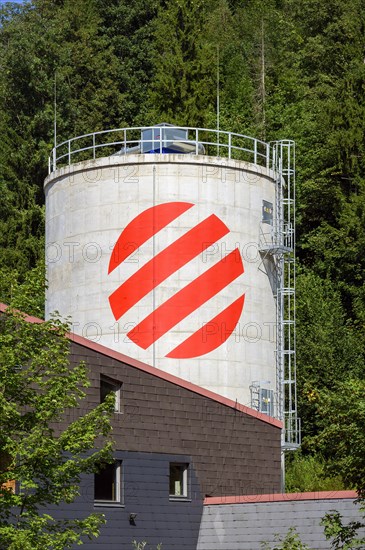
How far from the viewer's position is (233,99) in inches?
3221

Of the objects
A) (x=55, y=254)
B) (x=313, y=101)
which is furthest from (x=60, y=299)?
(x=313, y=101)

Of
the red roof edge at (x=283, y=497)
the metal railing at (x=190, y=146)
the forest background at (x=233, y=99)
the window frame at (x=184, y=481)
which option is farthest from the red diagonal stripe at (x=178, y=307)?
the forest background at (x=233, y=99)

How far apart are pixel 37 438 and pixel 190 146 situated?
76.2 ft

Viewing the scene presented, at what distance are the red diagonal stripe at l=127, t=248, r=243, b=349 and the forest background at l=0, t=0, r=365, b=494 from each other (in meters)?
11.0

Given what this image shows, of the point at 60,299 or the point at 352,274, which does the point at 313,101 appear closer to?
the point at 352,274

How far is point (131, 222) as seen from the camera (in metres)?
45.2

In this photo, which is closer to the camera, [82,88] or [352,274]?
[352,274]

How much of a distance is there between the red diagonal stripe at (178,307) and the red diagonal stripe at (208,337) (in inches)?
26.6

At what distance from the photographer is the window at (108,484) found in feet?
119

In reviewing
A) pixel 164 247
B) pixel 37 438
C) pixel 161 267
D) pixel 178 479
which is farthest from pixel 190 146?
pixel 37 438

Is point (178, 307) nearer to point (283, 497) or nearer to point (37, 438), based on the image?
point (283, 497)

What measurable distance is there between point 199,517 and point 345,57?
4659cm

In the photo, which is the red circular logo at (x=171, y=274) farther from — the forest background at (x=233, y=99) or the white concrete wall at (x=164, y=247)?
the forest background at (x=233, y=99)

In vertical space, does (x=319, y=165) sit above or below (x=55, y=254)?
above
